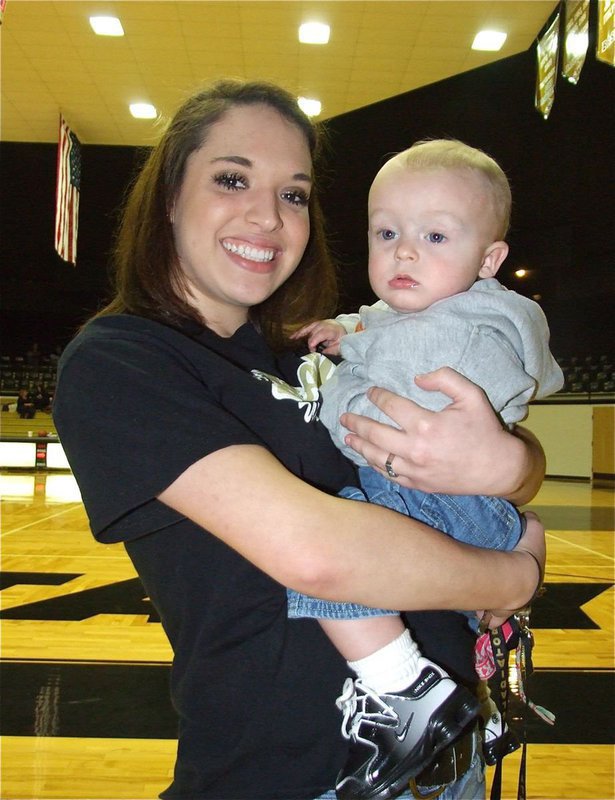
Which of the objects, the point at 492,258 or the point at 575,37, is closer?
the point at 492,258

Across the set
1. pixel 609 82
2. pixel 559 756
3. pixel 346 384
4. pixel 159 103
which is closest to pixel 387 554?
pixel 346 384

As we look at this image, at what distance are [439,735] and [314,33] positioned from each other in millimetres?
7703

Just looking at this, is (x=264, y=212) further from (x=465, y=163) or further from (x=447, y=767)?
(x=447, y=767)

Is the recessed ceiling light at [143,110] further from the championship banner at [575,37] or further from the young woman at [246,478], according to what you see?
the young woman at [246,478]

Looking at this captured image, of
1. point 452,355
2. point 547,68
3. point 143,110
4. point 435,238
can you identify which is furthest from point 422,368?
point 143,110

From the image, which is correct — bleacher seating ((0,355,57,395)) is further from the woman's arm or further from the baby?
the woman's arm

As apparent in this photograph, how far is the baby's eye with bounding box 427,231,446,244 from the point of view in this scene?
1.39m

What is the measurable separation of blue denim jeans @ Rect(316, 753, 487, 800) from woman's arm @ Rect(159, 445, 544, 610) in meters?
0.30

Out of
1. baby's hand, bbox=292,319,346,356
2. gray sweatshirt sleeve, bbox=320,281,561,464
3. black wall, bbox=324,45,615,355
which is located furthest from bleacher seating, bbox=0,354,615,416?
gray sweatshirt sleeve, bbox=320,281,561,464

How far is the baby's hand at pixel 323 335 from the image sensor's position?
5.25 ft

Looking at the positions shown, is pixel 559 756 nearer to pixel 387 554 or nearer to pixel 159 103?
pixel 387 554

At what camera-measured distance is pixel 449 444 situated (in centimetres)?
115

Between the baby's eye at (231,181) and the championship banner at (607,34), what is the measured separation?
412 cm

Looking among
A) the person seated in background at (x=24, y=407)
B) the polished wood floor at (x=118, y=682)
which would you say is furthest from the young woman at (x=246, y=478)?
the person seated in background at (x=24, y=407)
